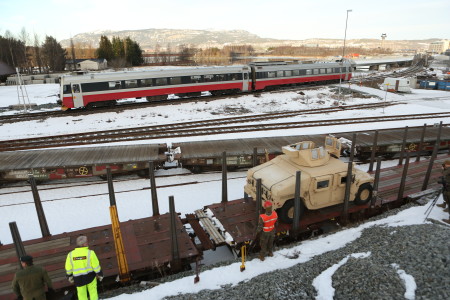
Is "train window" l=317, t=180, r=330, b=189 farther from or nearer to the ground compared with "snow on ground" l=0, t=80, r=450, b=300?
farther from the ground

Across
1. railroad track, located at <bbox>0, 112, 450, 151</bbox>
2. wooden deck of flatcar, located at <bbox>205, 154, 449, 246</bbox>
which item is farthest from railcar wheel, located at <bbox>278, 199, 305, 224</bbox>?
railroad track, located at <bbox>0, 112, 450, 151</bbox>

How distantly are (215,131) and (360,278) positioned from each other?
15.7 m

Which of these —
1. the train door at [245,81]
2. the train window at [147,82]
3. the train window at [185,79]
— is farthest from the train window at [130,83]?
the train door at [245,81]

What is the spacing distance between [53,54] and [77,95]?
6203 centimetres

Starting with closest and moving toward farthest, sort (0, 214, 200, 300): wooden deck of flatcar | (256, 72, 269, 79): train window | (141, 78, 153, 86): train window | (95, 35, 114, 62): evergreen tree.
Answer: (0, 214, 200, 300): wooden deck of flatcar → (141, 78, 153, 86): train window → (256, 72, 269, 79): train window → (95, 35, 114, 62): evergreen tree

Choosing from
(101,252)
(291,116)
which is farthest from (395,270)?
(291,116)

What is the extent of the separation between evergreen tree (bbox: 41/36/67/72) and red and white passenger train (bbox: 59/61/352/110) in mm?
60335

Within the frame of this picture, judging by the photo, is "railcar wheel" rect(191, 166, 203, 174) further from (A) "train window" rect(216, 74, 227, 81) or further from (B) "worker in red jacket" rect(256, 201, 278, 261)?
(A) "train window" rect(216, 74, 227, 81)

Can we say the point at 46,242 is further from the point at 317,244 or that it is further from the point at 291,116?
the point at 291,116

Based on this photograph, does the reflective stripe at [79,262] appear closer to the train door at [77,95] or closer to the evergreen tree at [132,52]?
the train door at [77,95]

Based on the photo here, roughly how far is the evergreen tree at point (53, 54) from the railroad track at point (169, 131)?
66.4 metres

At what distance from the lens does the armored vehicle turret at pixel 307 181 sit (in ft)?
30.7

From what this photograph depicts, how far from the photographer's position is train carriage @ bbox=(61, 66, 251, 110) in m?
25.6

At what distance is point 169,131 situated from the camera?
2148 centimetres
